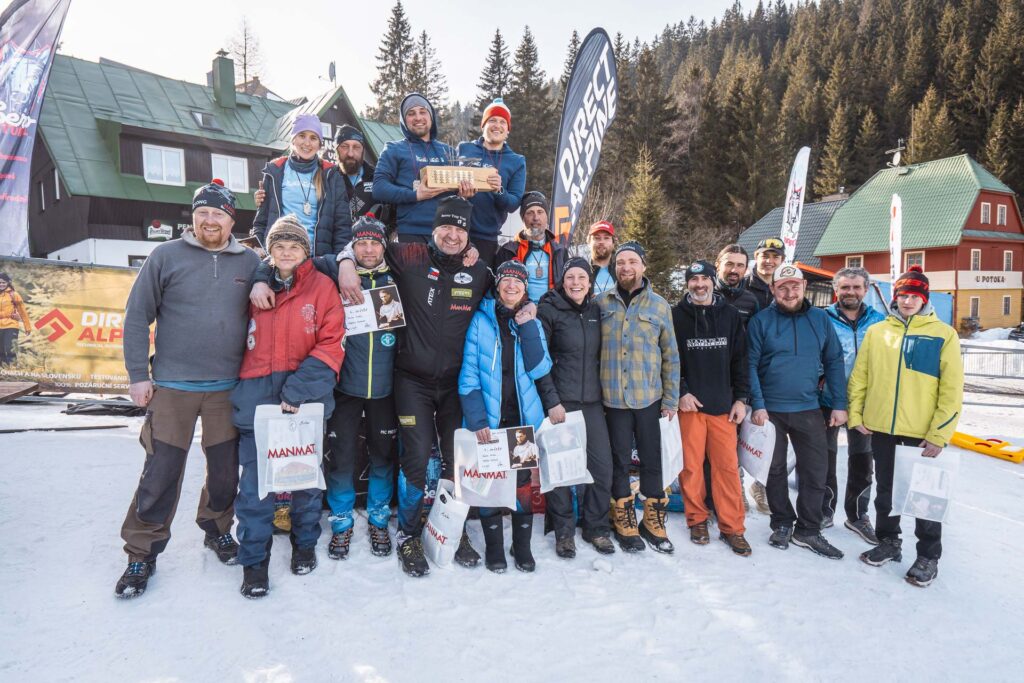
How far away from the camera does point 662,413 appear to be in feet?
12.9

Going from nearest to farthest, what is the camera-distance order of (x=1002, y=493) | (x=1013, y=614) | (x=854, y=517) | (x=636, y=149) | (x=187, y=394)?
1. (x=187, y=394)
2. (x=1013, y=614)
3. (x=854, y=517)
4. (x=1002, y=493)
5. (x=636, y=149)

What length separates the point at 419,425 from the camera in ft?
11.2

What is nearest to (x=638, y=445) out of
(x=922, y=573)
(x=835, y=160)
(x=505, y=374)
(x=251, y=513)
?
(x=505, y=374)

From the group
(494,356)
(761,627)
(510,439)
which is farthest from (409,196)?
(761,627)

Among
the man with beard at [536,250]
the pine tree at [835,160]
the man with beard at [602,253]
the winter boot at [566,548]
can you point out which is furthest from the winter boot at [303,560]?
the pine tree at [835,160]

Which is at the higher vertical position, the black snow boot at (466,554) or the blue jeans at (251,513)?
the blue jeans at (251,513)

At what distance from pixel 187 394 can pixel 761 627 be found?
11.4 feet

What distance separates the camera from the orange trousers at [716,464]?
402 cm

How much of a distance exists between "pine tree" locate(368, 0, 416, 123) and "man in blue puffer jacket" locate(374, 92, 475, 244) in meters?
35.0

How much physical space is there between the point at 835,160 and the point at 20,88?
156 feet

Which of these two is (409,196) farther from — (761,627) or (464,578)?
A: (761,627)

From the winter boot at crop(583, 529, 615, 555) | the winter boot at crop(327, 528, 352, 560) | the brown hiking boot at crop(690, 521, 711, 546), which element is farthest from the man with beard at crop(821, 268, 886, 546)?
the winter boot at crop(327, 528, 352, 560)

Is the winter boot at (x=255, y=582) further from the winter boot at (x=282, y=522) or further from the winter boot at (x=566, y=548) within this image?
the winter boot at (x=566, y=548)

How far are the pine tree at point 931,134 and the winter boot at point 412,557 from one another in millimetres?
47772
